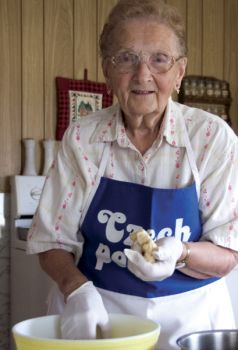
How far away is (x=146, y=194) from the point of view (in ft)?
3.65

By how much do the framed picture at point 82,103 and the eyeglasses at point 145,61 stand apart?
1.42 metres

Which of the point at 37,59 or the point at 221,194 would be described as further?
the point at 37,59

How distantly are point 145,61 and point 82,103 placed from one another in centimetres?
148

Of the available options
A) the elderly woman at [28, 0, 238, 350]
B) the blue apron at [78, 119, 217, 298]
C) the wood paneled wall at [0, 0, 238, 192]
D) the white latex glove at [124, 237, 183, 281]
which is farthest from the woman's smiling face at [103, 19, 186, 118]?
the wood paneled wall at [0, 0, 238, 192]

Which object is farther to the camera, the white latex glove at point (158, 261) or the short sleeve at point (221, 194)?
the short sleeve at point (221, 194)

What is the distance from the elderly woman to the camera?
109 centimetres

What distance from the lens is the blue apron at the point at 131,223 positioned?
1095mm

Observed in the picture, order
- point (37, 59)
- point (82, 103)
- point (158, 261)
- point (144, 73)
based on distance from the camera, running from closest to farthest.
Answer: point (158, 261) → point (144, 73) → point (37, 59) → point (82, 103)

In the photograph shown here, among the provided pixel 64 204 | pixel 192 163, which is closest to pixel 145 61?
pixel 192 163

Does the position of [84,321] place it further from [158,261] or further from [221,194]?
[221,194]

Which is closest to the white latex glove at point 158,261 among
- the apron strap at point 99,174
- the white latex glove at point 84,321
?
the white latex glove at point 84,321

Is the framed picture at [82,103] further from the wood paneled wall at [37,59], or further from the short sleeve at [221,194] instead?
the short sleeve at [221,194]

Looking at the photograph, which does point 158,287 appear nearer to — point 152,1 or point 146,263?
point 146,263

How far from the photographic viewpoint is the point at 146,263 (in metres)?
0.90
